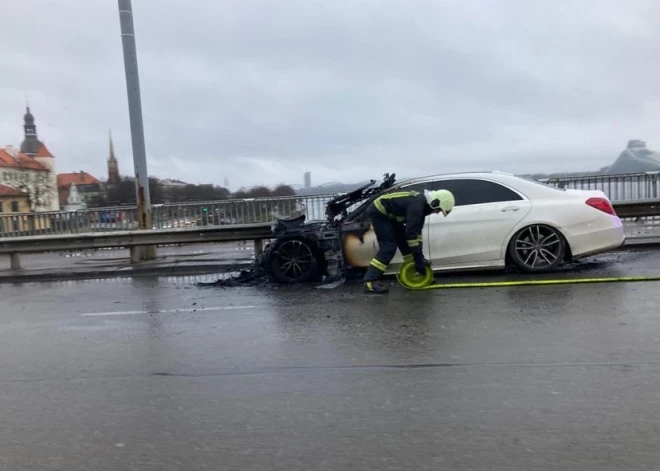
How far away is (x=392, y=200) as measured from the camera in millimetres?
7426

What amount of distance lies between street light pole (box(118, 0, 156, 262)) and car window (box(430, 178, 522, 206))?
6.81m

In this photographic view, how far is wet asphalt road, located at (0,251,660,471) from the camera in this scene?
10.7 ft

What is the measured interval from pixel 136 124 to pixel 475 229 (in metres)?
7.78

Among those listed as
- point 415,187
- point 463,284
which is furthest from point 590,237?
point 415,187

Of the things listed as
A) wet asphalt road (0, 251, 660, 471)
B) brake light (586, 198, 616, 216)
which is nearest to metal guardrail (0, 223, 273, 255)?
wet asphalt road (0, 251, 660, 471)

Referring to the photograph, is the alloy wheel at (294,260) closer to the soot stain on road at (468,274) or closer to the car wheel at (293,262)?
the car wheel at (293,262)

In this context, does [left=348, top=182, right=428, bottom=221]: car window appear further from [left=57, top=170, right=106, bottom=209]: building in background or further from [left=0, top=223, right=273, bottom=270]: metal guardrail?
[left=57, top=170, right=106, bottom=209]: building in background

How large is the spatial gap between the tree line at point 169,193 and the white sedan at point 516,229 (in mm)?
6350

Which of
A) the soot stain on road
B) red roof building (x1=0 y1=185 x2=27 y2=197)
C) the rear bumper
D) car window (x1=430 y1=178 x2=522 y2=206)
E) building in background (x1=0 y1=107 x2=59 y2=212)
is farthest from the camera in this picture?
red roof building (x1=0 y1=185 x2=27 y2=197)

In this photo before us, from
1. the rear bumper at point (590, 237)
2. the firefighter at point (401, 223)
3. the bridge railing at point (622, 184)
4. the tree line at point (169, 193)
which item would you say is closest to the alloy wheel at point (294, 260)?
the firefighter at point (401, 223)

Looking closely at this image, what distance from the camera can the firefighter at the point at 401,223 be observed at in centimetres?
729

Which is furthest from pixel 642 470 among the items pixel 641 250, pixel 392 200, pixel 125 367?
pixel 641 250

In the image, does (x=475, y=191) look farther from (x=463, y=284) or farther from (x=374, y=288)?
(x=374, y=288)

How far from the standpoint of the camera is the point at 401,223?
762 cm
